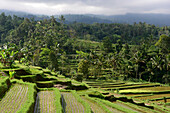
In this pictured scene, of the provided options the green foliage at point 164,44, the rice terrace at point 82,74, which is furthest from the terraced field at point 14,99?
the green foliage at point 164,44

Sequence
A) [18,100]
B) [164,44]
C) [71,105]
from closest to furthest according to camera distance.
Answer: [18,100] → [71,105] → [164,44]

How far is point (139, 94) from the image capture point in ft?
103

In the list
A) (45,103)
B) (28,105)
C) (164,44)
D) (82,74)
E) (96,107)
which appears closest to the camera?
(28,105)

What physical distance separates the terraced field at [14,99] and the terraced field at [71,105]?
10.0ft

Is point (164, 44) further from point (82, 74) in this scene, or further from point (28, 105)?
point (28, 105)

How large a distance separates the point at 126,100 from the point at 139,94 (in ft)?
35.9

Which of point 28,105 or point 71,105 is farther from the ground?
point 28,105

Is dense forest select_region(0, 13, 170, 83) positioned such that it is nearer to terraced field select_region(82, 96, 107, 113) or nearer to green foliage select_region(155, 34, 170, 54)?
green foliage select_region(155, 34, 170, 54)

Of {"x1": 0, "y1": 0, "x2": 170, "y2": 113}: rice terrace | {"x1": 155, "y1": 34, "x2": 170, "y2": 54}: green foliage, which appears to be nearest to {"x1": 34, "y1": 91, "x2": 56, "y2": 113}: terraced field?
{"x1": 0, "y1": 0, "x2": 170, "y2": 113}: rice terrace

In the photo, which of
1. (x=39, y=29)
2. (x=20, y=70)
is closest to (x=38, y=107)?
(x=20, y=70)

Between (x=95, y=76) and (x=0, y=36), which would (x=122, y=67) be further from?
(x=0, y=36)

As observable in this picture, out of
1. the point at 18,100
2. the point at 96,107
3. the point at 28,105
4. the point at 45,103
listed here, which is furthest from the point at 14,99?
the point at 96,107

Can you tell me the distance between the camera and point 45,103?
38.6ft

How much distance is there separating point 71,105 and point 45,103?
6.80 ft
